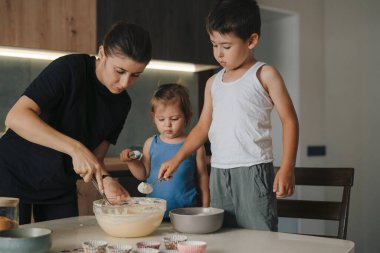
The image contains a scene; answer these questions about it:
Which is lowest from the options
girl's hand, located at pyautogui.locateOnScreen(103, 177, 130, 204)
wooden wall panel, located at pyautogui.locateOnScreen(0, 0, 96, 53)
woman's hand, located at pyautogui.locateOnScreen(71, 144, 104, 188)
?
girl's hand, located at pyautogui.locateOnScreen(103, 177, 130, 204)

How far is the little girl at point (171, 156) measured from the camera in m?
2.11

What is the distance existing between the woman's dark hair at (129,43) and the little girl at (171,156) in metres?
0.64

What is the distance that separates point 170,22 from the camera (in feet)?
10.9

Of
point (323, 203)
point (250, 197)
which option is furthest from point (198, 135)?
point (323, 203)

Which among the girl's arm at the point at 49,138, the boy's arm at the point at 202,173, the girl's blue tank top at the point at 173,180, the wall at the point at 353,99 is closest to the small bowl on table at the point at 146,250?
the girl's arm at the point at 49,138

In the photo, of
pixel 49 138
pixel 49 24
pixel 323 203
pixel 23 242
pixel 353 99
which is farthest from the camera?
pixel 353 99

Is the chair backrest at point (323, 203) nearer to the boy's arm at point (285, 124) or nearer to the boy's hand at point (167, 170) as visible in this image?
the boy's arm at point (285, 124)

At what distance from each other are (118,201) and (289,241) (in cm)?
50

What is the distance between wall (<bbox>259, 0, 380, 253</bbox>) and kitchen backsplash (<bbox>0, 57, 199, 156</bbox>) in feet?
3.92

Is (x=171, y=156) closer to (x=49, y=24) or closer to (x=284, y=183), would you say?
(x=284, y=183)

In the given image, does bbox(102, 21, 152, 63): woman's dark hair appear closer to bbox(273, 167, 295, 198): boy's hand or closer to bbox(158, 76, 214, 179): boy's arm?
bbox(158, 76, 214, 179): boy's arm

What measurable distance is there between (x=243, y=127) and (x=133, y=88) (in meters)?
2.01

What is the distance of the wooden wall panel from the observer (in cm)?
266

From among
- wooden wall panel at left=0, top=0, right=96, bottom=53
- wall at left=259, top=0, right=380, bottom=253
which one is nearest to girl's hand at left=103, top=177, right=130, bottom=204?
wooden wall panel at left=0, top=0, right=96, bottom=53
